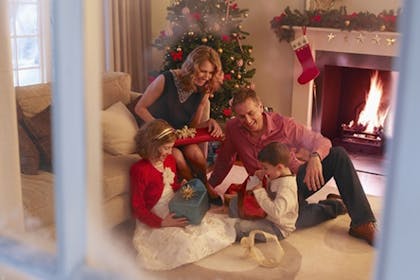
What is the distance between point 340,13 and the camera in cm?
94

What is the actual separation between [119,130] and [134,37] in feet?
0.88

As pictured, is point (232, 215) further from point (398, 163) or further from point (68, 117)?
point (398, 163)

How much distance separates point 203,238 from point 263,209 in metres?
0.13

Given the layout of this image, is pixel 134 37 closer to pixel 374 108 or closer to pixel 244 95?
pixel 244 95

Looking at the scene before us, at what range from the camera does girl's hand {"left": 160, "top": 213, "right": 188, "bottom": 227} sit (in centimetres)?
98

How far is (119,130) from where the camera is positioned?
32.7 inches

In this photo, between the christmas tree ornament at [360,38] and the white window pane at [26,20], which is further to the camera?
the christmas tree ornament at [360,38]

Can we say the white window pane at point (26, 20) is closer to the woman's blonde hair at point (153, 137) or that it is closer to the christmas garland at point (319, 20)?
the woman's blonde hair at point (153, 137)

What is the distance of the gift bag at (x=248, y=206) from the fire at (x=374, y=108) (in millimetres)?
268

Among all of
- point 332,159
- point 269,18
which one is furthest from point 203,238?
point 269,18

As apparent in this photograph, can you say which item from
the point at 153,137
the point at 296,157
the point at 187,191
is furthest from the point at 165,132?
the point at 296,157

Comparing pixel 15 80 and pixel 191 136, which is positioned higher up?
pixel 15 80

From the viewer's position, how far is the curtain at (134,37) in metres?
0.84

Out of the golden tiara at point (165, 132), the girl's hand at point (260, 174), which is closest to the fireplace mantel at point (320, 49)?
the girl's hand at point (260, 174)
